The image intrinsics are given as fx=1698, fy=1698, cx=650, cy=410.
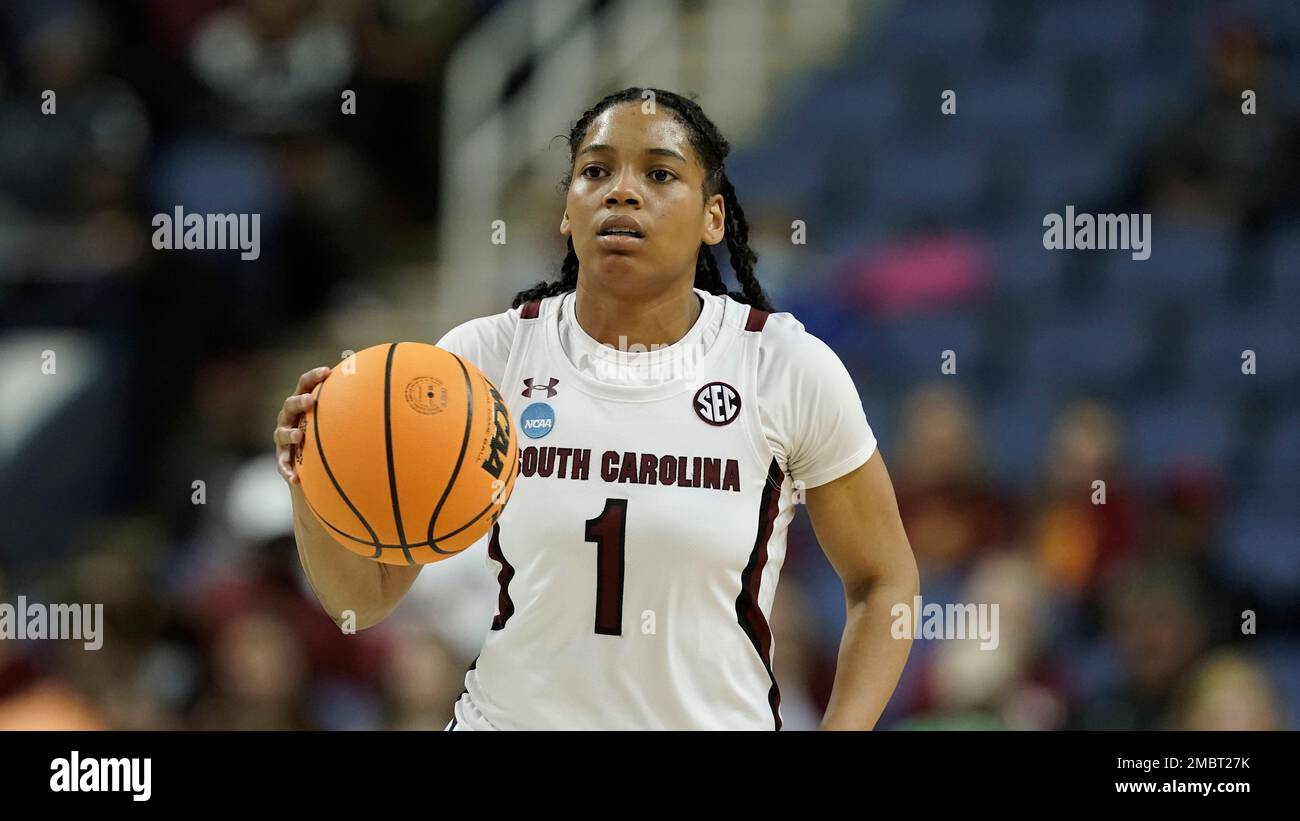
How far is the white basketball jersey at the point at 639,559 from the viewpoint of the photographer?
2.90 m

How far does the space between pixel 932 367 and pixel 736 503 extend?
4052mm

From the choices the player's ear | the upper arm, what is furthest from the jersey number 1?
the player's ear

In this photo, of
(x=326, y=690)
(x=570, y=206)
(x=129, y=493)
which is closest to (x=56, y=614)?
(x=129, y=493)

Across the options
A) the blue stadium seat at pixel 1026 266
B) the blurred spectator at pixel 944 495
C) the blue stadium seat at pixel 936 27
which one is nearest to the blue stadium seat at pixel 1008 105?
the blue stadium seat at pixel 936 27

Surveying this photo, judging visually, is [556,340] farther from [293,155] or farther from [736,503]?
[293,155]

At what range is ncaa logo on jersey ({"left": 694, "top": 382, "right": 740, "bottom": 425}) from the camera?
2.99 m

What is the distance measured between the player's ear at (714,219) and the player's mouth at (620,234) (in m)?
0.21

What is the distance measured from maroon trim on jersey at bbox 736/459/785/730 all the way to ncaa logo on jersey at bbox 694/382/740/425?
0.12 meters

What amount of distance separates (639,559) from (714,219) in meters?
0.69

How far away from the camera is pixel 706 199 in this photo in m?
3.15

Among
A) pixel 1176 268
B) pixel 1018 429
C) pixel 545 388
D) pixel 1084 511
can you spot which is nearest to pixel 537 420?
pixel 545 388

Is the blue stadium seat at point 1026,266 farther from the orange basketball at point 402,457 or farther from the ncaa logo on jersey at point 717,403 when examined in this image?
the orange basketball at point 402,457

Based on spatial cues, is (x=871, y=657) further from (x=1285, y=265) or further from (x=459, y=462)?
(x=1285, y=265)
